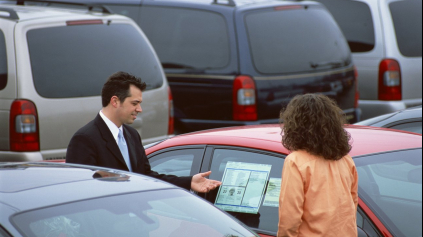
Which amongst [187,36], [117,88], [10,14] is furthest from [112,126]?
[187,36]

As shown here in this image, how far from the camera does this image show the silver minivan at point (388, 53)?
922 centimetres

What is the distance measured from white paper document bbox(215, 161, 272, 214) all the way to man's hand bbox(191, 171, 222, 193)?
212 millimetres

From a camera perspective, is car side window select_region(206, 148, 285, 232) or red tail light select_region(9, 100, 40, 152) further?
red tail light select_region(9, 100, 40, 152)

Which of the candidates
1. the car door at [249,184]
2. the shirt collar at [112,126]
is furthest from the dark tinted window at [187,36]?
the shirt collar at [112,126]

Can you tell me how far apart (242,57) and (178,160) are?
127 inches

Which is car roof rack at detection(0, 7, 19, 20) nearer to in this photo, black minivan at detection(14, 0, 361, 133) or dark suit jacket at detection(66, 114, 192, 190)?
black minivan at detection(14, 0, 361, 133)

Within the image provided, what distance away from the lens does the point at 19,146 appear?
5.96 meters

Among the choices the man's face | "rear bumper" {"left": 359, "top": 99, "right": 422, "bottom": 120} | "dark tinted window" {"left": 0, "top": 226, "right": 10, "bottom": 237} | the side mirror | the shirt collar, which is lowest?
"rear bumper" {"left": 359, "top": 99, "right": 422, "bottom": 120}

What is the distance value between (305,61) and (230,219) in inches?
192

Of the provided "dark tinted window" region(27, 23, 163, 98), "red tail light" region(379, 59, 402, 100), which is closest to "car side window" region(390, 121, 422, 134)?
"dark tinted window" region(27, 23, 163, 98)

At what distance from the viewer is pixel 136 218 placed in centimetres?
300

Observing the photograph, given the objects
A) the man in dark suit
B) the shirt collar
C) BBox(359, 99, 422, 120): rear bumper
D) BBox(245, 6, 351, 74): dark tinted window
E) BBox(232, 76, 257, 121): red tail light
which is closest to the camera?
the man in dark suit

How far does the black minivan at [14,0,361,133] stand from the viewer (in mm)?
7641

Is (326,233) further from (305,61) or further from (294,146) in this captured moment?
(305,61)
